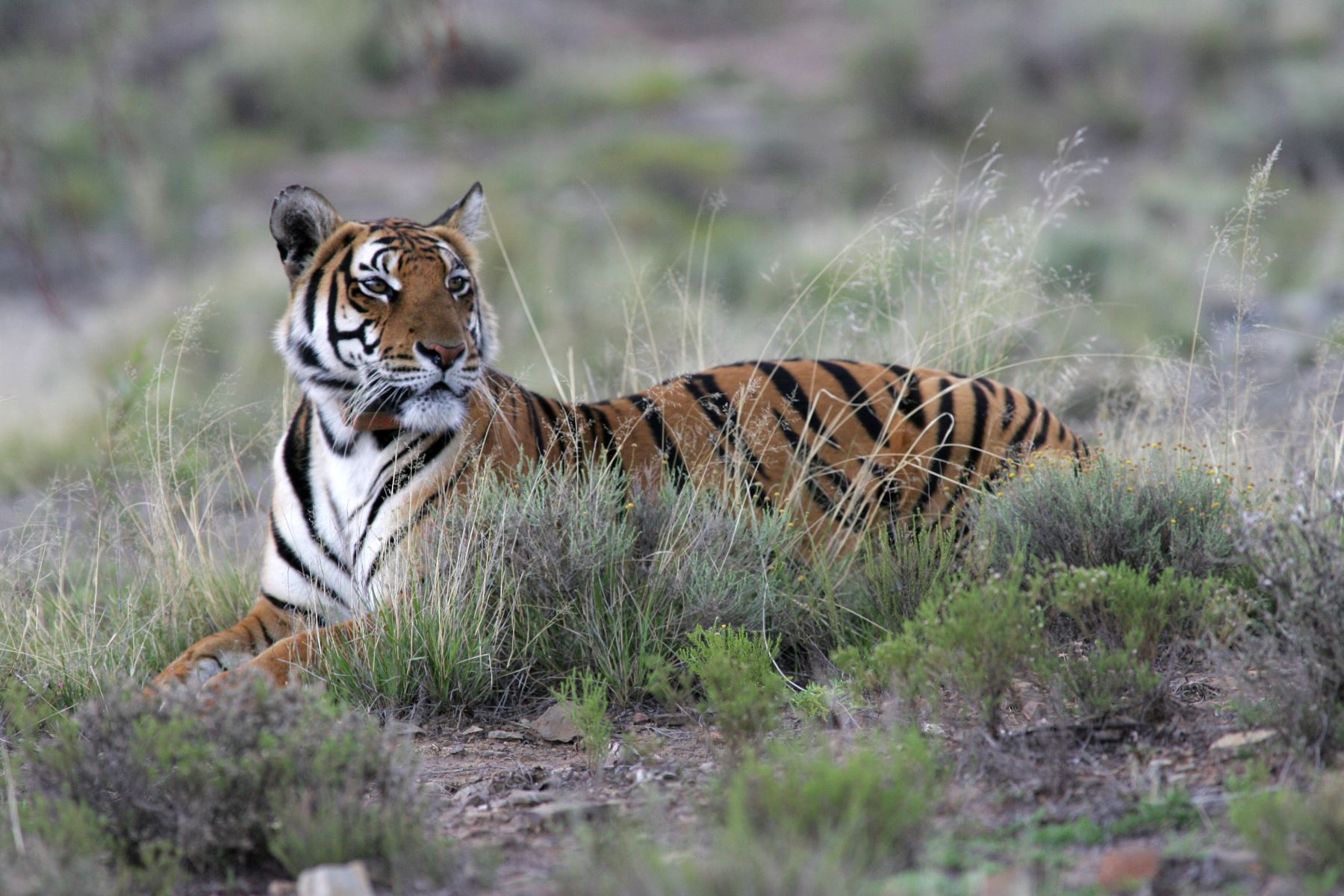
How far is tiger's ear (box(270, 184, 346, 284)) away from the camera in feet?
15.5

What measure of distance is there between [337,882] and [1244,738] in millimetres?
2148

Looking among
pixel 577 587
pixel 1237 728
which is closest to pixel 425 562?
pixel 577 587

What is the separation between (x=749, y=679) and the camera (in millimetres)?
3773

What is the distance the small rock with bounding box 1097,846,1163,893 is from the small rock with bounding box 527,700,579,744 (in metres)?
1.74

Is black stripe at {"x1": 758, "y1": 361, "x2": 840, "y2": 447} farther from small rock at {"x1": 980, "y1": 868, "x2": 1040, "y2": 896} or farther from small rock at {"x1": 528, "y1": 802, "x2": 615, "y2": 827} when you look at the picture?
small rock at {"x1": 980, "y1": 868, "x2": 1040, "y2": 896}

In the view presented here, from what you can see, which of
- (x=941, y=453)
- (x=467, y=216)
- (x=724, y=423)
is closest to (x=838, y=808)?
(x=724, y=423)

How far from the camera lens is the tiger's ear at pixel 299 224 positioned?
4.71m

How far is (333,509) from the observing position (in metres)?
4.69

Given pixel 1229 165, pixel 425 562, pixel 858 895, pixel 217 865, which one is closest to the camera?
pixel 858 895

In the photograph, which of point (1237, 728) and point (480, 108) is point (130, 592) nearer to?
point (1237, 728)

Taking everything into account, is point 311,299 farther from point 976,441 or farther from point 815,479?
point 976,441

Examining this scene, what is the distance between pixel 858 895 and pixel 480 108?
85.4 feet

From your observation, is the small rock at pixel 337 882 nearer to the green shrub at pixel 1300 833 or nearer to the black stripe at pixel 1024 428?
the green shrub at pixel 1300 833

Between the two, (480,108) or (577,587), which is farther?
(480,108)
